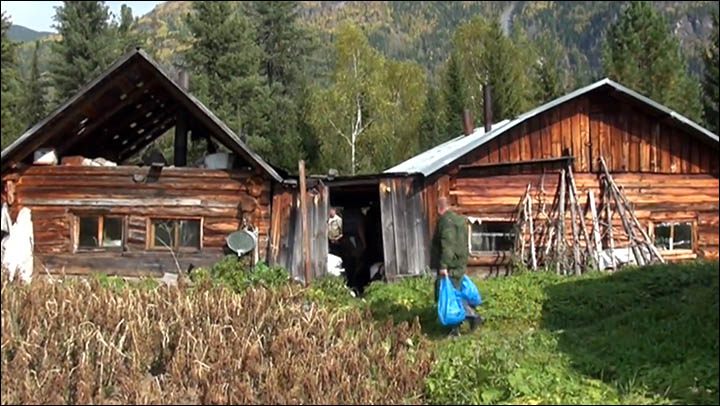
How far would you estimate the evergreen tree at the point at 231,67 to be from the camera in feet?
121

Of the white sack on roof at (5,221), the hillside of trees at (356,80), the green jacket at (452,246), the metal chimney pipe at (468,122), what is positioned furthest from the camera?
the hillside of trees at (356,80)

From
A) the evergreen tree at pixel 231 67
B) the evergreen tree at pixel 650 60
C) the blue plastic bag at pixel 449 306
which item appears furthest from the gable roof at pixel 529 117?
the evergreen tree at pixel 231 67

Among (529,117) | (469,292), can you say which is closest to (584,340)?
(469,292)

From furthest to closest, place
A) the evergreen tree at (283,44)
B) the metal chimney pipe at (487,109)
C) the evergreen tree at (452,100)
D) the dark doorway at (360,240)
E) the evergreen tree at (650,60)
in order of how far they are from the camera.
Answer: the evergreen tree at (283,44)
the evergreen tree at (452,100)
the evergreen tree at (650,60)
the metal chimney pipe at (487,109)
the dark doorway at (360,240)

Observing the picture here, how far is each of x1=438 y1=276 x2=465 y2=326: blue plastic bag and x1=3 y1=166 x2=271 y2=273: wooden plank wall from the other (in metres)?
6.74

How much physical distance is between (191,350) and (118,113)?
10.1 m

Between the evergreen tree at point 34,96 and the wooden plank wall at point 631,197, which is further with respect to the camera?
the evergreen tree at point 34,96

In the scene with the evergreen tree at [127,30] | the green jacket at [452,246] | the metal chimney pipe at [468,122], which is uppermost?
the evergreen tree at [127,30]

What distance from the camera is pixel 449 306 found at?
1059 cm

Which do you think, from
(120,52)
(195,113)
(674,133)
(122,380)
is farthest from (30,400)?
(120,52)

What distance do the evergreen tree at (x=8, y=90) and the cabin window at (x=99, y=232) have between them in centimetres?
2105

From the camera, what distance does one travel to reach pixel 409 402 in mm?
7508

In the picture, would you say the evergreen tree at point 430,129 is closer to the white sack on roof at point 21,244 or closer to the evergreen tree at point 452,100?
the evergreen tree at point 452,100

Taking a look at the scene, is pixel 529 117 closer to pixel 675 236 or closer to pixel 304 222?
pixel 675 236
